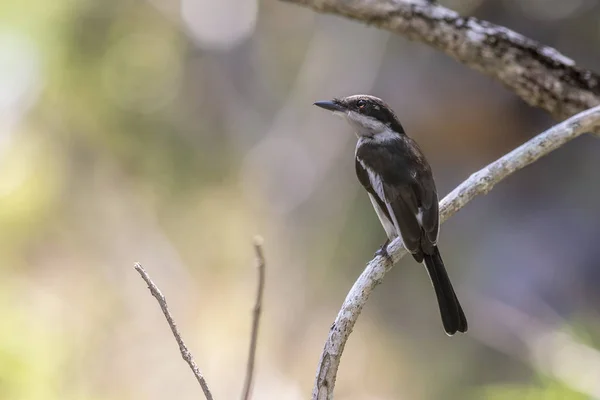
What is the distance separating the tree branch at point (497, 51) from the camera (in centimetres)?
299

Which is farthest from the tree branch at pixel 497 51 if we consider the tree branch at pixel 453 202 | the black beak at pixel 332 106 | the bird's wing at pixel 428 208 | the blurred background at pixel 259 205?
the blurred background at pixel 259 205

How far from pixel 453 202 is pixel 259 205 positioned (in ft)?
16.8

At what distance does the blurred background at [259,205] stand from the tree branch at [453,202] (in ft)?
11.1

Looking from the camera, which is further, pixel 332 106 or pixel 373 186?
pixel 332 106

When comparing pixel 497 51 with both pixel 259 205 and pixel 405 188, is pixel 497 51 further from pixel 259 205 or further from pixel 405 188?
pixel 259 205

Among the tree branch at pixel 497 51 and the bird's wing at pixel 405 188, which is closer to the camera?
the bird's wing at pixel 405 188

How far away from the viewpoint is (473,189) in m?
2.47

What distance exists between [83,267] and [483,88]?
4.60m

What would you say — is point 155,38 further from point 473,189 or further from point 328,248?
point 473,189

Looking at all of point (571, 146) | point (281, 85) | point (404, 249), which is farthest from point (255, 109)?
point (404, 249)

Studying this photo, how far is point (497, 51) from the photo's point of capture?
3.02 meters

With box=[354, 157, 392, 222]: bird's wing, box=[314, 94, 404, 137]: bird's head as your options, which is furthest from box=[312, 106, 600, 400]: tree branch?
box=[314, 94, 404, 137]: bird's head

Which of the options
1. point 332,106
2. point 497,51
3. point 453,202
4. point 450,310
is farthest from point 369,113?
point 450,310

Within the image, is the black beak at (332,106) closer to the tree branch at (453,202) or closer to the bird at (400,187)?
the bird at (400,187)
